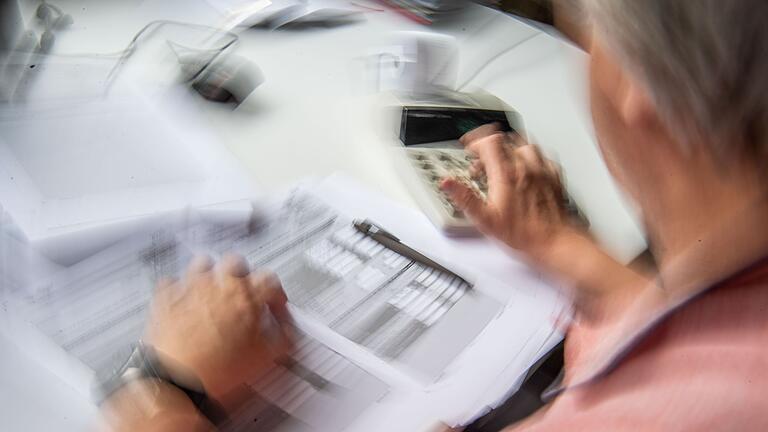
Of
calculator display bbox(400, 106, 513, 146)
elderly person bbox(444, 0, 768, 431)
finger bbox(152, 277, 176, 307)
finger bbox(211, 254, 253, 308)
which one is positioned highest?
elderly person bbox(444, 0, 768, 431)

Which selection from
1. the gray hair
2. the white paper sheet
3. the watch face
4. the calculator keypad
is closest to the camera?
the gray hair

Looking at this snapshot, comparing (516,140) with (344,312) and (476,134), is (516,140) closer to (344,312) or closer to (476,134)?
(476,134)

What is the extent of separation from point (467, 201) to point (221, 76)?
33cm

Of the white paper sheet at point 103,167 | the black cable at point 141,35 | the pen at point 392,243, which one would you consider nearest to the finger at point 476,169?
the pen at point 392,243

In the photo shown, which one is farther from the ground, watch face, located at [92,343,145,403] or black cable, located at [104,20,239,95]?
black cable, located at [104,20,239,95]

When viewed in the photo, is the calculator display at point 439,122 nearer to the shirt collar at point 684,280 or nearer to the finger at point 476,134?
the finger at point 476,134

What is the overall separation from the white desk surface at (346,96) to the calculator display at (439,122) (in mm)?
39

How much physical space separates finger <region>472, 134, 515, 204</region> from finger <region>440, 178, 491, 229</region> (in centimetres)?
3

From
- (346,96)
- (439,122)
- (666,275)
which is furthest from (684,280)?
(346,96)

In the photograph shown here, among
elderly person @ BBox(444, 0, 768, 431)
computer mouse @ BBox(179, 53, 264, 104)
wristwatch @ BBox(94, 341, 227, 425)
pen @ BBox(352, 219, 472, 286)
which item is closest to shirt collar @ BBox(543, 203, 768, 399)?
elderly person @ BBox(444, 0, 768, 431)

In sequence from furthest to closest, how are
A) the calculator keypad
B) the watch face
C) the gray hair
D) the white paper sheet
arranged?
1. the calculator keypad
2. the white paper sheet
3. the watch face
4. the gray hair

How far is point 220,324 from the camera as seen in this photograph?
0.48 metres

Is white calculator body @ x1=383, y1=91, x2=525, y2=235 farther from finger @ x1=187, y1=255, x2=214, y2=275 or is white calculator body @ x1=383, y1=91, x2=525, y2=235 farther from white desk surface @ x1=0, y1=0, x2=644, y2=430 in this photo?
finger @ x1=187, y1=255, x2=214, y2=275

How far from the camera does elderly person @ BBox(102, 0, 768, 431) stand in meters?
0.33
